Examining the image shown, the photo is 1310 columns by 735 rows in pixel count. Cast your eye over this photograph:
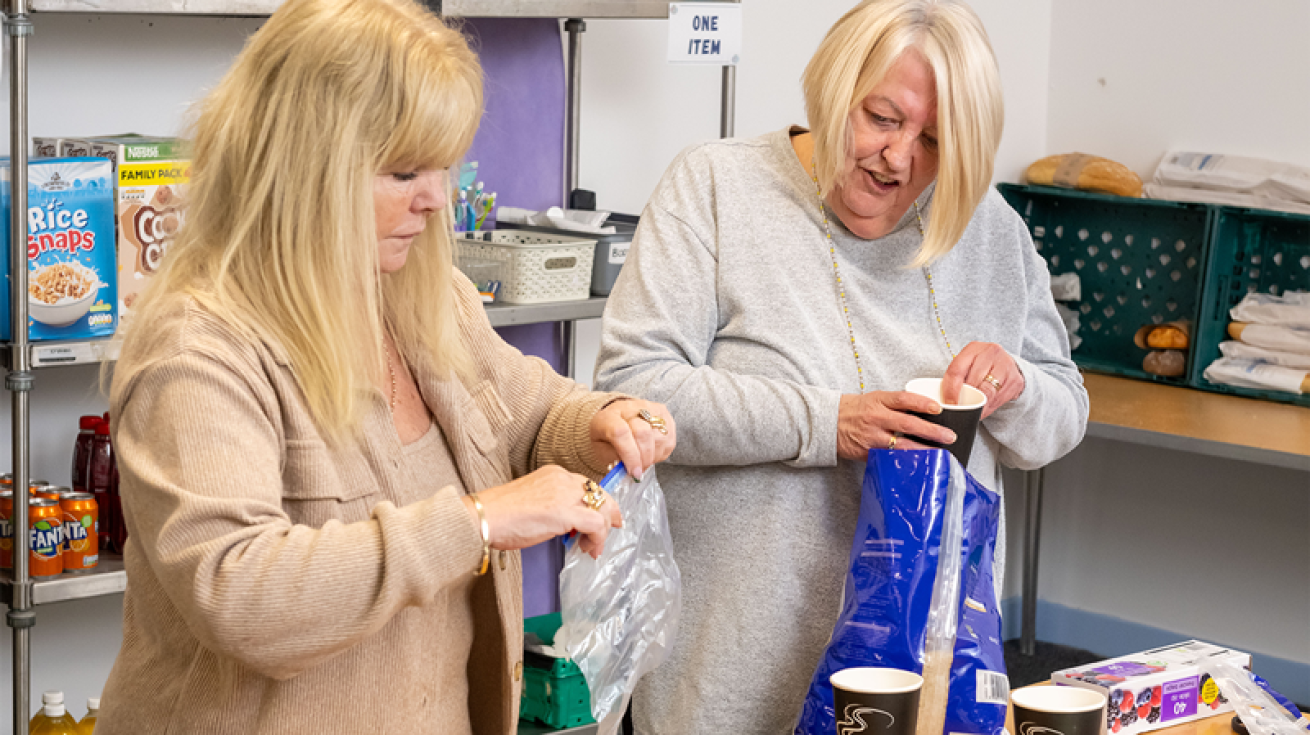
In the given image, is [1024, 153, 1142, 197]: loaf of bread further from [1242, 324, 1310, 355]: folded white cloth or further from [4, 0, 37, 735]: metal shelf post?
[4, 0, 37, 735]: metal shelf post

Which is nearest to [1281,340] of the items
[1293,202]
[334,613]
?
[1293,202]

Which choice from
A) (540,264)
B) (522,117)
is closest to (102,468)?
(540,264)

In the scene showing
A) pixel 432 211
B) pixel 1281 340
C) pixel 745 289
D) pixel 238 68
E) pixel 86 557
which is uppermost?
pixel 238 68

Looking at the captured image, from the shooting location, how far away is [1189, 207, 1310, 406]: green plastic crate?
12.0 feet

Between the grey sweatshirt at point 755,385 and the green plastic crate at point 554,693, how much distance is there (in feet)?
3.48

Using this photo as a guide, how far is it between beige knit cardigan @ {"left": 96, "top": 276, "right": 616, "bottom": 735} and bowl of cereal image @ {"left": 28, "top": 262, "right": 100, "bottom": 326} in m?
A: 1.18

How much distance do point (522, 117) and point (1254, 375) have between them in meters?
2.04

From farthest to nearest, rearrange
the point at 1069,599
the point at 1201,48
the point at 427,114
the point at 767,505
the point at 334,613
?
the point at 1069,599 → the point at 1201,48 → the point at 767,505 → the point at 427,114 → the point at 334,613

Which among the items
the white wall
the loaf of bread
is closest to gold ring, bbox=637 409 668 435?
the loaf of bread

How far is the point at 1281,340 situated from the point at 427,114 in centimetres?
302

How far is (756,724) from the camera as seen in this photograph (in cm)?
161

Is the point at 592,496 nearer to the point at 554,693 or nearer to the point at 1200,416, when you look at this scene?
the point at 554,693

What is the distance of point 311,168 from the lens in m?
1.14

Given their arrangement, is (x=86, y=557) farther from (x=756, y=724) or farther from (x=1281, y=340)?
(x=1281, y=340)
